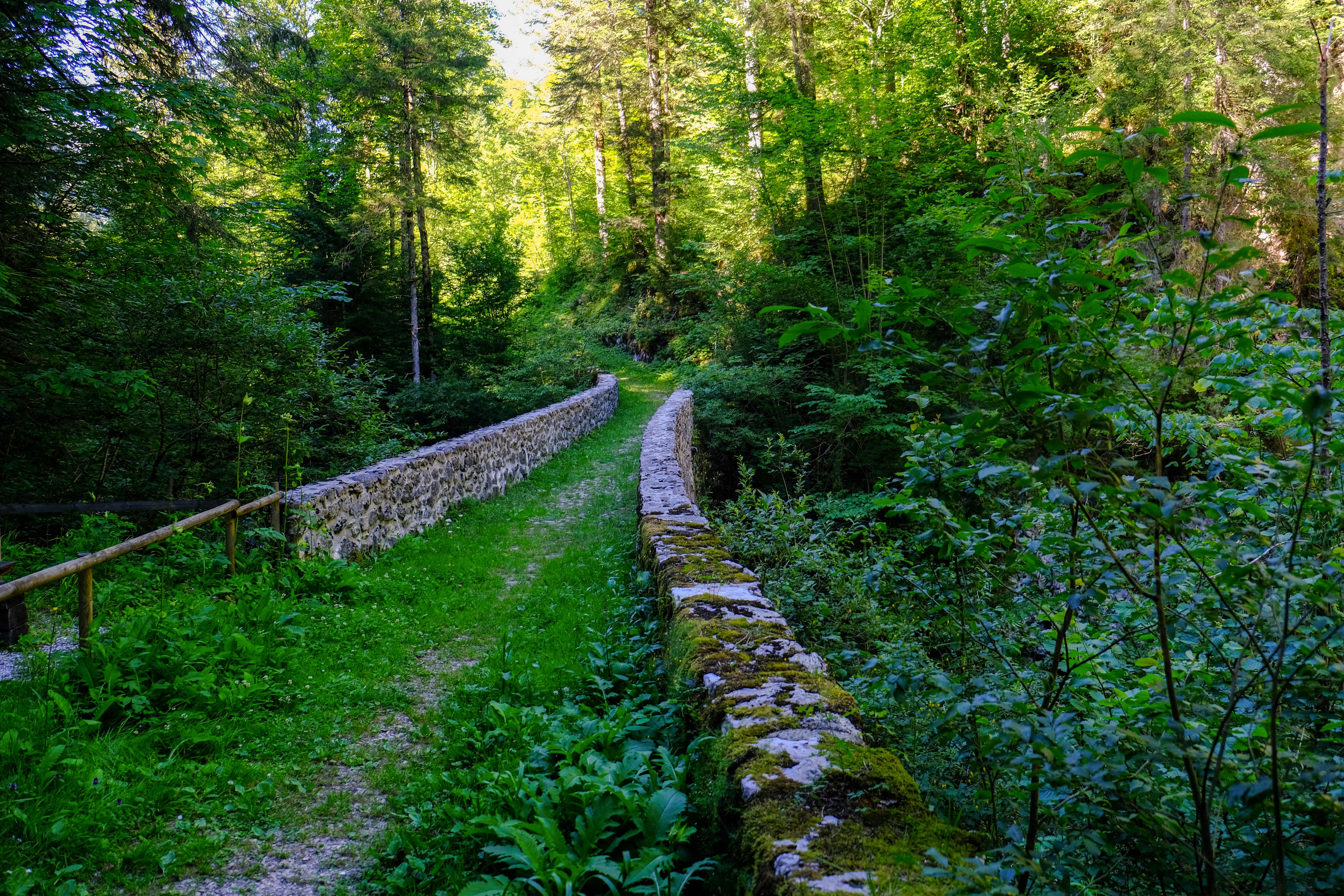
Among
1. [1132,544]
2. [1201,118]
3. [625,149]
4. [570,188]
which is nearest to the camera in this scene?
[1201,118]

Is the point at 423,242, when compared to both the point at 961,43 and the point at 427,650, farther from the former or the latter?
the point at 427,650

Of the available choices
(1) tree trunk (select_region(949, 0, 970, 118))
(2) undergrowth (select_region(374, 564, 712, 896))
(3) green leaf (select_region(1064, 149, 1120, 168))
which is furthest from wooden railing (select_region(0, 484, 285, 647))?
(1) tree trunk (select_region(949, 0, 970, 118))

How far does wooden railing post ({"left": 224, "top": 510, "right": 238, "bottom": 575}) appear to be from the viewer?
5125 mm

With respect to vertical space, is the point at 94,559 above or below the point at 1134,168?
below

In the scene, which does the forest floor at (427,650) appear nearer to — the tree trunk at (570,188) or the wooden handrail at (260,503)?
the wooden handrail at (260,503)

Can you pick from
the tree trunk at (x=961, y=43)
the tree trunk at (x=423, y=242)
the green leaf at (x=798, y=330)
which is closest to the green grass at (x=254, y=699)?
the green leaf at (x=798, y=330)

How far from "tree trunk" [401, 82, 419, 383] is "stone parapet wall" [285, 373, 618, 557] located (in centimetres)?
596

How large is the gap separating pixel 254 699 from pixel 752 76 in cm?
1763

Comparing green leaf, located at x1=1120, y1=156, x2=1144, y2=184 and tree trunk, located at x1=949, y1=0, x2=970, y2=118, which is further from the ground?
tree trunk, located at x1=949, y1=0, x2=970, y2=118

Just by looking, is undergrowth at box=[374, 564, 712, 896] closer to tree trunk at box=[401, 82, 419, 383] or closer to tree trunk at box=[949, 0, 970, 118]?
tree trunk at box=[401, 82, 419, 383]

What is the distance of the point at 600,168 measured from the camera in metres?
28.9

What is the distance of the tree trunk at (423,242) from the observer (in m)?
16.7

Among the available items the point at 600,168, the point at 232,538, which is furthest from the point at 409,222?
the point at 600,168

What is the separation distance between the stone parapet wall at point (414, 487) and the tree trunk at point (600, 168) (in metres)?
17.5
